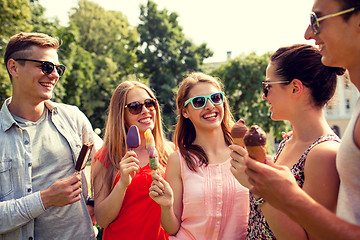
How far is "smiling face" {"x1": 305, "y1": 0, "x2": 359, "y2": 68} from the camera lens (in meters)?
1.72

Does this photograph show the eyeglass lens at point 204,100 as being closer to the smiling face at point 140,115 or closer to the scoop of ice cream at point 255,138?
the smiling face at point 140,115

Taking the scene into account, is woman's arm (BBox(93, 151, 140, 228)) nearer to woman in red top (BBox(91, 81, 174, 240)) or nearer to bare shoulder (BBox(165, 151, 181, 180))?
woman in red top (BBox(91, 81, 174, 240))

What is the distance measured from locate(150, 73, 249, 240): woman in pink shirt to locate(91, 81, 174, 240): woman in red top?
1.39 feet

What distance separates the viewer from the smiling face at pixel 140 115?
3727 mm

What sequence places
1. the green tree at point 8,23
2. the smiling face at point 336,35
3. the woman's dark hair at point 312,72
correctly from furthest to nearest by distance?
the green tree at point 8,23, the woman's dark hair at point 312,72, the smiling face at point 336,35

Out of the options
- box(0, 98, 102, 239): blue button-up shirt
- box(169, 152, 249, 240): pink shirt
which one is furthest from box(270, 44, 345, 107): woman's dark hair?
box(0, 98, 102, 239): blue button-up shirt

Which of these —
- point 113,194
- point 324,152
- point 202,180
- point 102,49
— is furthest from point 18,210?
point 102,49

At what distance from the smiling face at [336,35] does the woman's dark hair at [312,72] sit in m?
0.47

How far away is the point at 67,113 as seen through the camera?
3.70 metres

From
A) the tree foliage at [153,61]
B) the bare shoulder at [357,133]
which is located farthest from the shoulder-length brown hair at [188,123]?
the tree foliage at [153,61]

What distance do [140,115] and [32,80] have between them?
1.21 meters

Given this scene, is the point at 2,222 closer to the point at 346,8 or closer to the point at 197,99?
the point at 197,99

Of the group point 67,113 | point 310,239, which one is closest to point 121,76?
point 67,113

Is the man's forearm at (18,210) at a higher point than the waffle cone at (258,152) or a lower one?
lower
